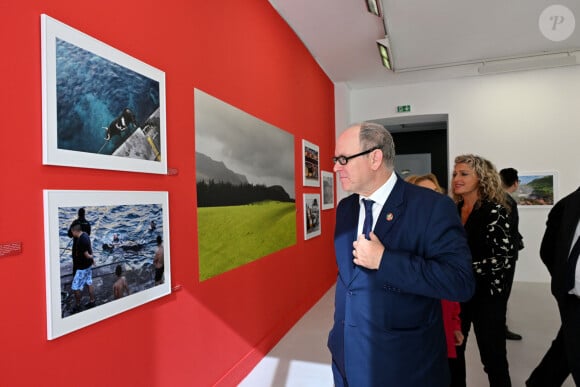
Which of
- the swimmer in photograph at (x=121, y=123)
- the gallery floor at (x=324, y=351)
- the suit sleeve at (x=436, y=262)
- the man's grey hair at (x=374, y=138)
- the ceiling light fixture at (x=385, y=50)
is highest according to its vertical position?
the ceiling light fixture at (x=385, y=50)

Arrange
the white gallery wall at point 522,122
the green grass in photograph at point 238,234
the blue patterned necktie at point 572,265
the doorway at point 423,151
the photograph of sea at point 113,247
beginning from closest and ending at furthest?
the photograph of sea at point 113,247 < the blue patterned necktie at point 572,265 < the green grass in photograph at point 238,234 < the white gallery wall at point 522,122 < the doorway at point 423,151

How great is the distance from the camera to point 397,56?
21.5ft

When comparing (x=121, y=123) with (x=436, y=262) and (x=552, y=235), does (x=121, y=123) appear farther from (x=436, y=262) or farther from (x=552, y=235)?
(x=552, y=235)

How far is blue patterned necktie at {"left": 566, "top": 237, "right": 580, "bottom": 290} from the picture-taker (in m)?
2.15

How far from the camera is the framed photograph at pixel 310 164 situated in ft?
18.1

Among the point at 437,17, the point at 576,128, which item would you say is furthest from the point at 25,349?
the point at 576,128

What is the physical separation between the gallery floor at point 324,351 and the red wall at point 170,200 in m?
0.18

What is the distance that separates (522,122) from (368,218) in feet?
23.7

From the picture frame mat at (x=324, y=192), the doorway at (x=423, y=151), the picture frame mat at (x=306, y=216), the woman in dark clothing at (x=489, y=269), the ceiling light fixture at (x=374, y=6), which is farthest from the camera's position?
the doorway at (x=423, y=151)

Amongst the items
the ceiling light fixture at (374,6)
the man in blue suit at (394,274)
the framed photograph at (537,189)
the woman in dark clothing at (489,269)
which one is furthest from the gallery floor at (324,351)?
the ceiling light fixture at (374,6)

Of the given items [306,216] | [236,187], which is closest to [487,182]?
[236,187]

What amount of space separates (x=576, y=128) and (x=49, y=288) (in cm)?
874

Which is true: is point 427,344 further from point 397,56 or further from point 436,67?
point 436,67

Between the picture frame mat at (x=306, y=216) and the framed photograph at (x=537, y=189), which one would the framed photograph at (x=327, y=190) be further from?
the framed photograph at (x=537, y=189)
